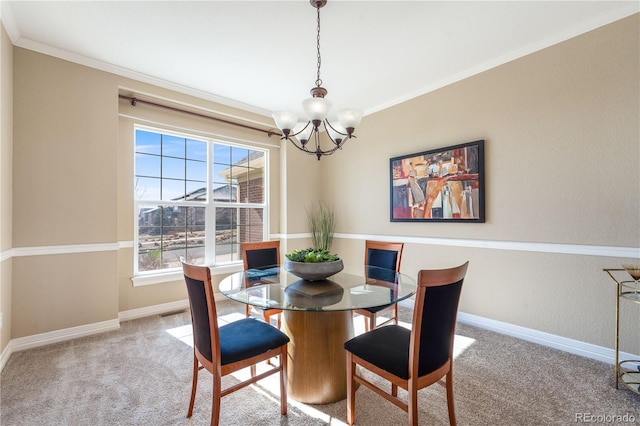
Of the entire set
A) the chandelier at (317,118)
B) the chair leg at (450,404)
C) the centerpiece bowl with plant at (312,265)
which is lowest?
the chair leg at (450,404)

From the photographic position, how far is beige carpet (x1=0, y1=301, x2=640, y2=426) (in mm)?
1725

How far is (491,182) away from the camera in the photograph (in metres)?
3.02

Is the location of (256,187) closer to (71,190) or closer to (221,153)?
(221,153)

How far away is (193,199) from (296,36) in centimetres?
249

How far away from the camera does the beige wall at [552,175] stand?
7.55ft

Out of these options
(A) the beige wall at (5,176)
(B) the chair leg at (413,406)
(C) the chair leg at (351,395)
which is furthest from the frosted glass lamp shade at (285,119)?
(A) the beige wall at (5,176)

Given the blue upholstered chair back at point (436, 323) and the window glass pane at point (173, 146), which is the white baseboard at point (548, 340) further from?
the window glass pane at point (173, 146)

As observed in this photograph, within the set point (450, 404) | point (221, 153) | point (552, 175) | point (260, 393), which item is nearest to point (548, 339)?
point (552, 175)

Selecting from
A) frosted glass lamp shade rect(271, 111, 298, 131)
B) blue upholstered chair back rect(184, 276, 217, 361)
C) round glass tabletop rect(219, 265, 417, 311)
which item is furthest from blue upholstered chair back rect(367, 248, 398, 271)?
blue upholstered chair back rect(184, 276, 217, 361)

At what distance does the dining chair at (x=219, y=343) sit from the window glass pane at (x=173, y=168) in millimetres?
2560

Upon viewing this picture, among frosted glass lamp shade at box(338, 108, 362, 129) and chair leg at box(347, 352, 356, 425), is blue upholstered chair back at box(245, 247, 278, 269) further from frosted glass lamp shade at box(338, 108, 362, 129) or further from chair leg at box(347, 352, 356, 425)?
frosted glass lamp shade at box(338, 108, 362, 129)

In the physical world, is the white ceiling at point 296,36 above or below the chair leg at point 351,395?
above

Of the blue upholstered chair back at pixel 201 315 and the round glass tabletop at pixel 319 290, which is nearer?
the blue upholstered chair back at pixel 201 315

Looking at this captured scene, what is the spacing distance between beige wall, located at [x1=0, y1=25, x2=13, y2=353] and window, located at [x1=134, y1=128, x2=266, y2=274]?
1.09m
